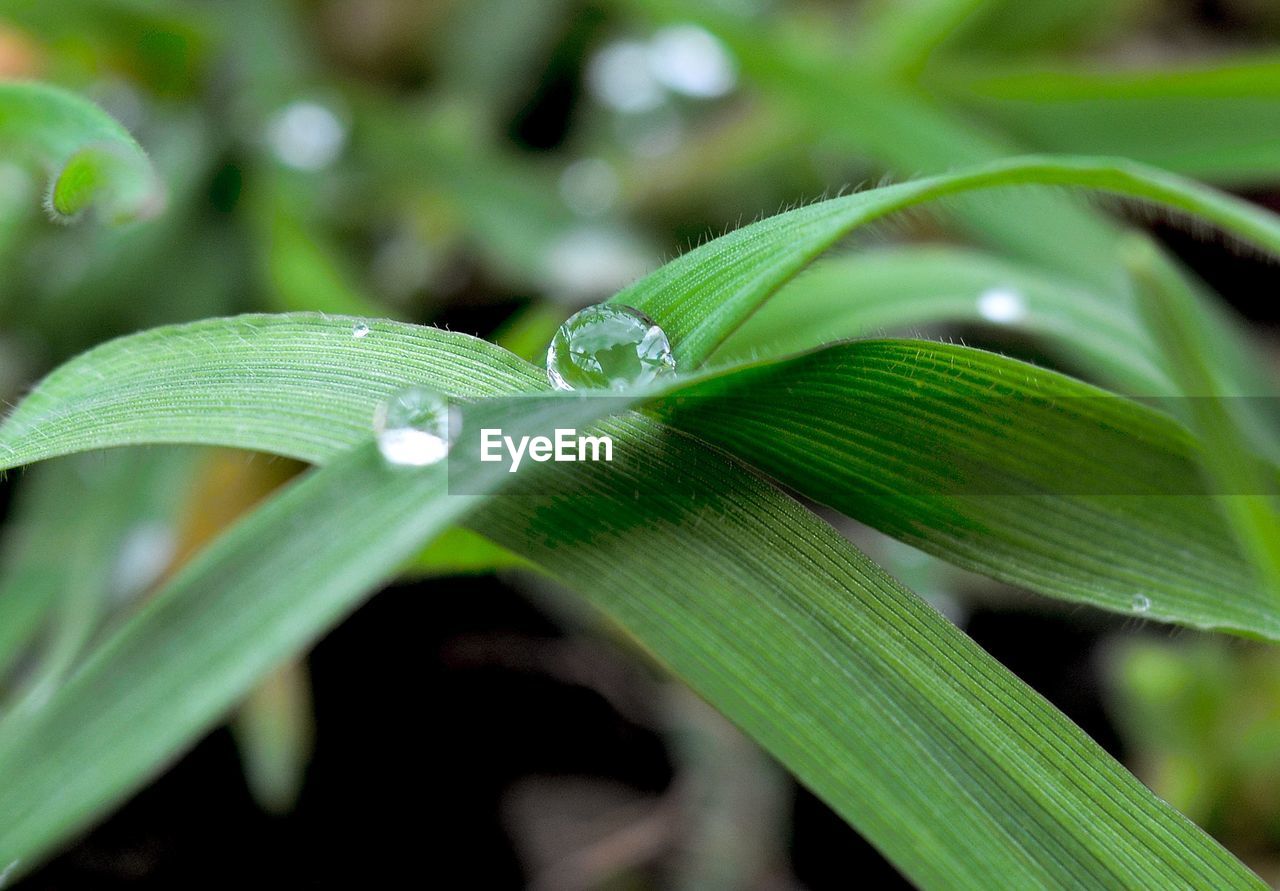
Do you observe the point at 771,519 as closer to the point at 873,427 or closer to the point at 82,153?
the point at 873,427

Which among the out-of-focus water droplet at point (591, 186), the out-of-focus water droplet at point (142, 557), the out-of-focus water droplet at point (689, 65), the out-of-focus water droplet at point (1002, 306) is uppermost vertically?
the out-of-focus water droplet at point (689, 65)

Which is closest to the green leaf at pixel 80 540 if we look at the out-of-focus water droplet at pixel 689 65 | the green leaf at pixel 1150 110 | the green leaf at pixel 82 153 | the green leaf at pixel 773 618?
the green leaf at pixel 82 153

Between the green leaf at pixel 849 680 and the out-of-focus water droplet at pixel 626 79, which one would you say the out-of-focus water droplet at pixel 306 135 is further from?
the green leaf at pixel 849 680

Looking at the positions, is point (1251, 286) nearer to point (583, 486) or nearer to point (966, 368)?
point (966, 368)

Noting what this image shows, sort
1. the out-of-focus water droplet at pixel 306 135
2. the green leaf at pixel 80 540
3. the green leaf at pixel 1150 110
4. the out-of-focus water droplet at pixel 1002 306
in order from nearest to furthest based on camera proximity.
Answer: the out-of-focus water droplet at pixel 1002 306, the green leaf at pixel 80 540, the green leaf at pixel 1150 110, the out-of-focus water droplet at pixel 306 135

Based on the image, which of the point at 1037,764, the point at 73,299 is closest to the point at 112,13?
the point at 73,299

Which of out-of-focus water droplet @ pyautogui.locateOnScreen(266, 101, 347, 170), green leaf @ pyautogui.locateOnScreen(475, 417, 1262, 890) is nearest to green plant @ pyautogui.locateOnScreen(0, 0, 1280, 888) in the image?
green leaf @ pyautogui.locateOnScreen(475, 417, 1262, 890)
